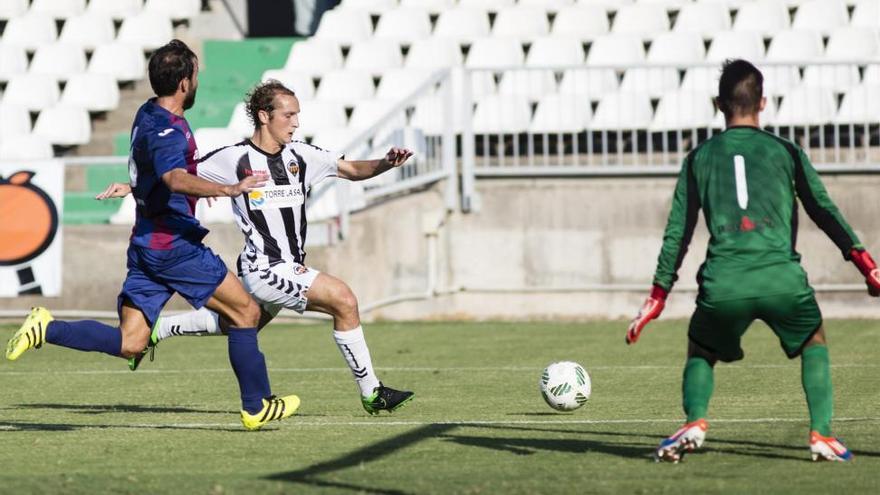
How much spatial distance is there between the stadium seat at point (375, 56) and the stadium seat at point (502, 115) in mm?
1952

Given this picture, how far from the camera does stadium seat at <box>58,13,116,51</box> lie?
64.3 ft

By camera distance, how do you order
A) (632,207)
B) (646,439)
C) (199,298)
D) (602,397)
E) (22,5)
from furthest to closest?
1. (22,5)
2. (632,207)
3. (602,397)
4. (199,298)
5. (646,439)

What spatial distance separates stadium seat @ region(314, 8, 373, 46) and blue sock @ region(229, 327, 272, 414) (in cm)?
1158

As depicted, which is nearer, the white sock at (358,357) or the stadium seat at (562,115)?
the white sock at (358,357)

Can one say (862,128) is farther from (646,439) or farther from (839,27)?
(646,439)

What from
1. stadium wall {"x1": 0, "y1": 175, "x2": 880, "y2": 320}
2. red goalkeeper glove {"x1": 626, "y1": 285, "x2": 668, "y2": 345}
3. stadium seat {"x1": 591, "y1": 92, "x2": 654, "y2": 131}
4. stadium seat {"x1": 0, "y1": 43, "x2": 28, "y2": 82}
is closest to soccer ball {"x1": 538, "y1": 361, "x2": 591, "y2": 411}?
red goalkeeper glove {"x1": 626, "y1": 285, "x2": 668, "y2": 345}

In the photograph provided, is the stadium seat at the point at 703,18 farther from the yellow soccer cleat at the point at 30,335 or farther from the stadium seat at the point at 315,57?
the yellow soccer cleat at the point at 30,335

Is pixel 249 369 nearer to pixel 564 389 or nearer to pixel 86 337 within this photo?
pixel 86 337

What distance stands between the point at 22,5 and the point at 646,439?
15.4 metres

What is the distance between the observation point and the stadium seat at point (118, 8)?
20031mm

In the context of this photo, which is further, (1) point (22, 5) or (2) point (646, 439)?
(1) point (22, 5)

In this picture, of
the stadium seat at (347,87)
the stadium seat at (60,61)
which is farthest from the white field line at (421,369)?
the stadium seat at (60,61)

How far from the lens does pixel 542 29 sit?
60.8 ft

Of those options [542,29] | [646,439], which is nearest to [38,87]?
[542,29]
